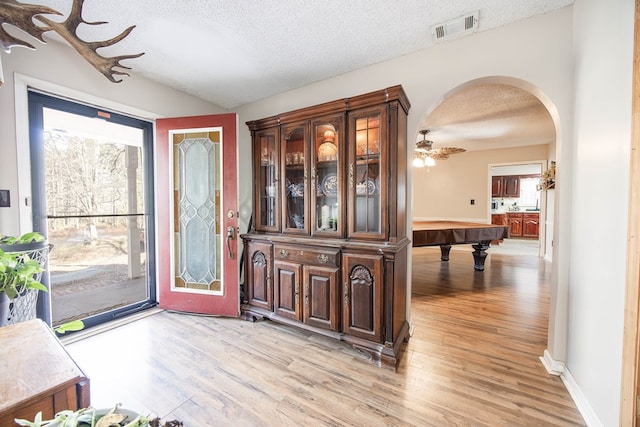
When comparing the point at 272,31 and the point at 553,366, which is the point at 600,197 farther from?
the point at 272,31

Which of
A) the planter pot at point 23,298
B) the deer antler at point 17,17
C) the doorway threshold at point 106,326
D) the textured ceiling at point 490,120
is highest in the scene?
the textured ceiling at point 490,120

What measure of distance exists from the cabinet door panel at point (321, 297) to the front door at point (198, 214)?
36.5 inches

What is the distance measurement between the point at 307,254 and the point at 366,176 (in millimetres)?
876

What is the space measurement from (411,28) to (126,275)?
4.37 m

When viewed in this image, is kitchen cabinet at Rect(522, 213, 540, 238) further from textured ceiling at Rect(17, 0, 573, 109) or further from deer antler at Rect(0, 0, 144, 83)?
deer antler at Rect(0, 0, 144, 83)

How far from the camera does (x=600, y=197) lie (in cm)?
140

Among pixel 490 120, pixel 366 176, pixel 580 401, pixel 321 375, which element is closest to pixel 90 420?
pixel 321 375

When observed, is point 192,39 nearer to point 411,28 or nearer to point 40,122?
point 40,122

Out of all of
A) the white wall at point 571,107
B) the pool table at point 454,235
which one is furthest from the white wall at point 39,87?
the pool table at point 454,235

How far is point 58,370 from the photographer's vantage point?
2.48 ft

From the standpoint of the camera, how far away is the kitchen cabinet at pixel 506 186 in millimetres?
9445

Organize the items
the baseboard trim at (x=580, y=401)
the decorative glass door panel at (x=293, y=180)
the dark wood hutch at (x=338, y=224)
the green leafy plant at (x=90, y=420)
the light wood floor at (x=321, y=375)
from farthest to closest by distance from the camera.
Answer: the decorative glass door panel at (x=293, y=180) < the dark wood hutch at (x=338, y=224) < the light wood floor at (x=321, y=375) < the baseboard trim at (x=580, y=401) < the green leafy plant at (x=90, y=420)

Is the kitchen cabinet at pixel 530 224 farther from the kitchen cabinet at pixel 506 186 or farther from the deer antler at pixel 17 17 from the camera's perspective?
the deer antler at pixel 17 17

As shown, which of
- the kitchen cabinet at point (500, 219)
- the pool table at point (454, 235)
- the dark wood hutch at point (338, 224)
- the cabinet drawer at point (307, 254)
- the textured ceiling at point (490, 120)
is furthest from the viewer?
the kitchen cabinet at point (500, 219)
